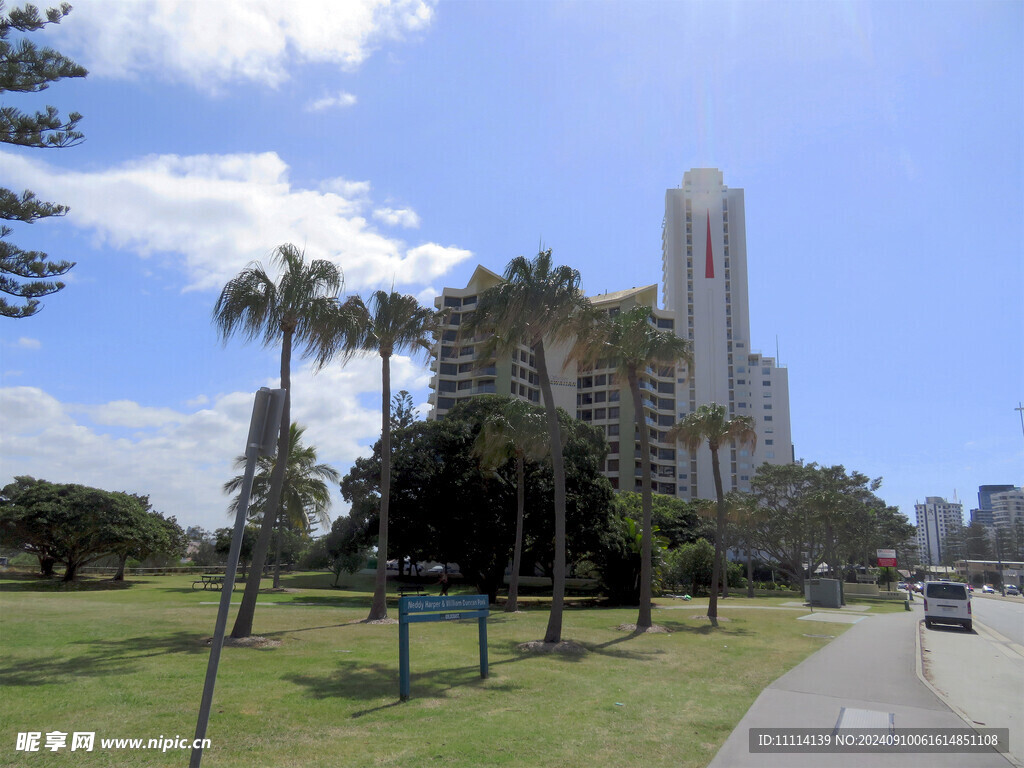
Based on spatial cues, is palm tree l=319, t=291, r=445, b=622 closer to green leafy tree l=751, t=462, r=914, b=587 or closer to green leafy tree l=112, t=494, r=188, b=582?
green leafy tree l=112, t=494, r=188, b=582

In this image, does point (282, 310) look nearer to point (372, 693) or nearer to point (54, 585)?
point (372, 693)

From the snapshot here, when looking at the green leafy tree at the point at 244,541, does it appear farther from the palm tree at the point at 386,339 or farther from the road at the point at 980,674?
the road at the point at 980,674

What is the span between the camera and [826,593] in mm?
37844

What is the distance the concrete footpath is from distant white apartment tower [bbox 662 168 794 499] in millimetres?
96386

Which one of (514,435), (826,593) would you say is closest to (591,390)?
(826,593)

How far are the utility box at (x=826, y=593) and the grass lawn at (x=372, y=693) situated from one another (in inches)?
850

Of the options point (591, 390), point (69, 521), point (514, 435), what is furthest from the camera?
point (591, 390)

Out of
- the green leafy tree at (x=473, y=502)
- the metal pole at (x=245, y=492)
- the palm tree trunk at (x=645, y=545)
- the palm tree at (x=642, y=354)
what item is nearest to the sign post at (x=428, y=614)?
the metal pole at (x=245, y=492)

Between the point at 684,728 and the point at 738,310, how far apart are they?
387 ft

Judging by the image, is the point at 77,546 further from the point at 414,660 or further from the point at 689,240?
the point at 689,240

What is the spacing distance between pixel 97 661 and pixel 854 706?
1258 centimetres

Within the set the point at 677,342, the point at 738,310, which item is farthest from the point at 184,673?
the point at 738,310

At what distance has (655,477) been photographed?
9100 cm

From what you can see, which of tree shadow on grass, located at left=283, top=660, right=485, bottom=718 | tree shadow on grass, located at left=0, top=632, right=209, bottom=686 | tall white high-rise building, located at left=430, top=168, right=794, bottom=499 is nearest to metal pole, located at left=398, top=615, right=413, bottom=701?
tree shadow on grass, located at left=283, top=660, right=485, bottom=718
